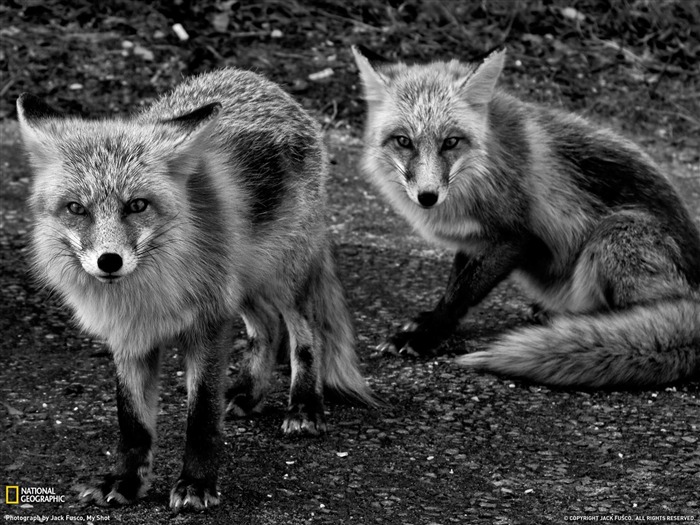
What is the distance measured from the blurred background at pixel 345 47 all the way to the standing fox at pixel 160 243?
4136 millimetres

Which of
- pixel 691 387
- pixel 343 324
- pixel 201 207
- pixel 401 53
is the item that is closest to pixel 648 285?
pixel 691 387

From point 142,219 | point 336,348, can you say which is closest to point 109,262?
point 142,219

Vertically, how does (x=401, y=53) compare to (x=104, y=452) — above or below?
above

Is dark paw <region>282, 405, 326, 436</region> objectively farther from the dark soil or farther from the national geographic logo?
the national geographic logo

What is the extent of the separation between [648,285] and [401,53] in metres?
4.33

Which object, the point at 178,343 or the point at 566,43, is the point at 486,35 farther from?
the point at 178,343

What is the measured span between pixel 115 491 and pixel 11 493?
41cm

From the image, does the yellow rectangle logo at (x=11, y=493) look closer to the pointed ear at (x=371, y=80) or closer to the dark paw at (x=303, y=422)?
the dark paw at (x=303, y=422)

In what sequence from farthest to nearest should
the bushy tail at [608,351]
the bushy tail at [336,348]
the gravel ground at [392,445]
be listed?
the bushy tail at [608,351]
the bushy tail at [336,348]
the gravel ground at [392,445]

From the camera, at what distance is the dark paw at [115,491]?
363cm

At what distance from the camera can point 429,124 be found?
5258mm

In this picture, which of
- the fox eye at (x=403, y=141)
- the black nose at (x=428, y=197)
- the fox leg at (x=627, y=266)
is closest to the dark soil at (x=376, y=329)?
the fox leg at (x=627, y=266)

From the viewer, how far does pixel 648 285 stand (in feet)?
16.9

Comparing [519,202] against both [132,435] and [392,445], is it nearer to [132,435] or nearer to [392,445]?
[392,445]
